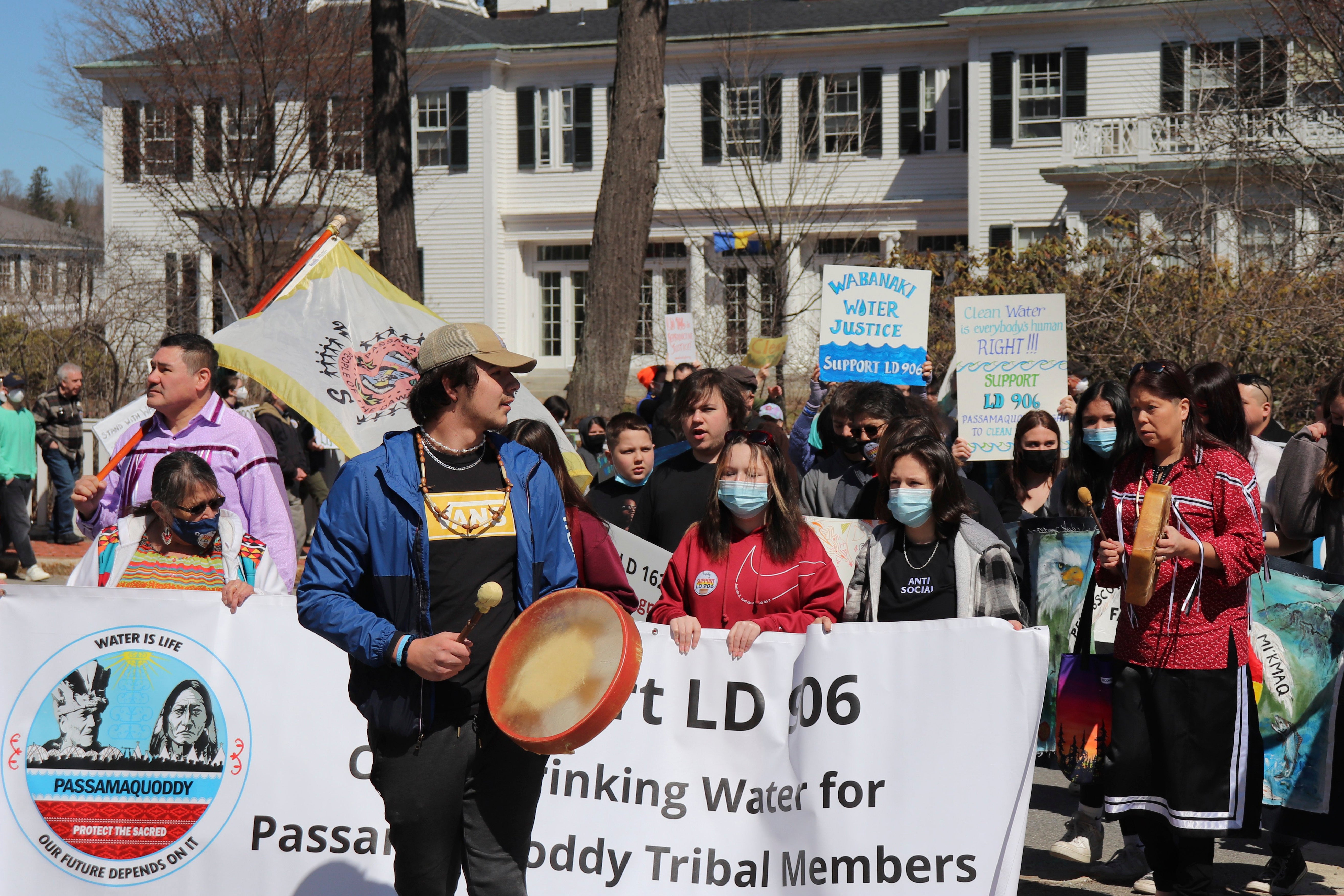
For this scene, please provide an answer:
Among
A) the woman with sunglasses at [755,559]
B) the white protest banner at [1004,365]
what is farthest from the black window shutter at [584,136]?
the woman with sunglasses at [755,559]

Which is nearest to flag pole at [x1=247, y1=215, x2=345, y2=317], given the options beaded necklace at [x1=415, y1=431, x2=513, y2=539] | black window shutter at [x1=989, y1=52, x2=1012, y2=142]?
beaded necklace at [x1=415, y1=431, x2=513, y2=539]

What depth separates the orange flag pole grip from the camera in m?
5.54

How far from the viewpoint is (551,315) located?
3759 centimetres

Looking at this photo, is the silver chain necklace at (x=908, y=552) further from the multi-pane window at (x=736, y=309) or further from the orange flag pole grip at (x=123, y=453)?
the multi-pane window at (x=736, y=309)

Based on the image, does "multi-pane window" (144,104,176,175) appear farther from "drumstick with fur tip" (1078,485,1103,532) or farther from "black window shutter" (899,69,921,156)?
"drumstick with fur tip" (1078,485,1103,532)

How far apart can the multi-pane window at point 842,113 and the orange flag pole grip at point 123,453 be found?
30.3 metres

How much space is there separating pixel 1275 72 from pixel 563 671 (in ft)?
64.7

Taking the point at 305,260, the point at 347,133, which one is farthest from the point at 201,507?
the point at 347,133

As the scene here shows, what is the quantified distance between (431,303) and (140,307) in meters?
10.5

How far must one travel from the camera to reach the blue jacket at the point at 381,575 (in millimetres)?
3561

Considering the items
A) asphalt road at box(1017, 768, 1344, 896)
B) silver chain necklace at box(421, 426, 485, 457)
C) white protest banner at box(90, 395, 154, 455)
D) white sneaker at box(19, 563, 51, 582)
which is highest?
Answer: white protest banner at box(90, 395, 154, 455)

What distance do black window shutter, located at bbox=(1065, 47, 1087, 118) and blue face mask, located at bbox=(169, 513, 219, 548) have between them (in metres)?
30.2

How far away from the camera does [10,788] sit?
5035 mm

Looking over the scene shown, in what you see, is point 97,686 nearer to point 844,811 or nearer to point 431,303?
point 844,811
